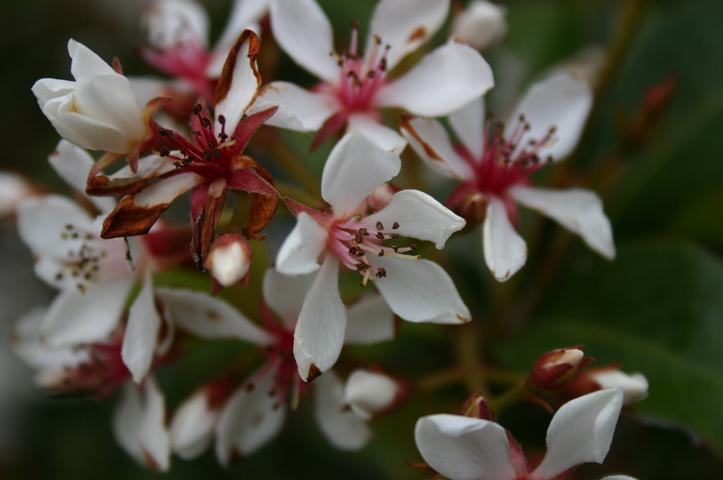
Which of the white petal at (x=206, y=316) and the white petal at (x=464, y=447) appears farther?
the white petal at (x=206, y=316)

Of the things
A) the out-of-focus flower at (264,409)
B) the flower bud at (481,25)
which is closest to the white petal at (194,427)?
the out-of-focus flower at (264,409)

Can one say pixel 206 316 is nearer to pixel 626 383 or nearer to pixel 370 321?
pixel 370 321

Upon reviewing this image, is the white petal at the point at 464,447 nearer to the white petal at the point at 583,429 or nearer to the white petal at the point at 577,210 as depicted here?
the white petal at the point at 583,429

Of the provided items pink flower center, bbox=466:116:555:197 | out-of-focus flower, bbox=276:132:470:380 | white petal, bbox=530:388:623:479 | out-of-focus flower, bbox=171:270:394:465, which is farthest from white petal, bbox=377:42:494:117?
white petal, bbox=530:388:623:479

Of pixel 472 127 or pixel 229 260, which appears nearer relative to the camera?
pixel 229 260

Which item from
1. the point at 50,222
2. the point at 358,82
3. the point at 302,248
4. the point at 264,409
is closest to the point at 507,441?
the point at 302,248
